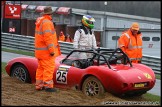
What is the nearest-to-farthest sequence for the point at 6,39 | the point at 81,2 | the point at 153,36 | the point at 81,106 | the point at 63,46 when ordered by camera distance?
the point at 81,106
the point at 63,46
the point at 6,39
the point at 153,36
the point at 81,2

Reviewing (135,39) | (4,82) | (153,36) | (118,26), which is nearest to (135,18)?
(118,26)

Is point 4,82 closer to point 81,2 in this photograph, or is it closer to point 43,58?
point 43,58

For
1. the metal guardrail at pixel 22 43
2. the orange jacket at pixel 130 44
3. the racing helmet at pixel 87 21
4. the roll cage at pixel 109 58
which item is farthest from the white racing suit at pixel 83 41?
the metal guardrail at pixel 22 43

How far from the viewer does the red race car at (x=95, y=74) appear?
8.71 meters

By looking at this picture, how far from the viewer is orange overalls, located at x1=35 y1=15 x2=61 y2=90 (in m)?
8.62

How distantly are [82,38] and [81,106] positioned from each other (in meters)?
3.31

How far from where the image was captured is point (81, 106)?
283 inches

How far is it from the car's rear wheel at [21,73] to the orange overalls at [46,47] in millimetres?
1197

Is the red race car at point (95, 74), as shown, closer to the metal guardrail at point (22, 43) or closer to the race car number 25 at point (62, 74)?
the race car number 25 at point (62, 74)

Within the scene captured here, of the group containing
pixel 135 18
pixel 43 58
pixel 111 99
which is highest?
pixel 135 18

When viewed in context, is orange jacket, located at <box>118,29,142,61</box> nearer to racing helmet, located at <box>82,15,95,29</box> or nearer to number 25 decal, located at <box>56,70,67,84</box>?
racing helmet, located at <box>82,15,95,29</box>

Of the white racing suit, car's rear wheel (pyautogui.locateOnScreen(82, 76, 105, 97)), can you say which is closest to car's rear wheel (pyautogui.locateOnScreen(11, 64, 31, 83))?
the white racing suit

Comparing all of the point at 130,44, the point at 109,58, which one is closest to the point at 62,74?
the point at 109,58

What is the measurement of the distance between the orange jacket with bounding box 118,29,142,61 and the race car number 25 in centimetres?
227
